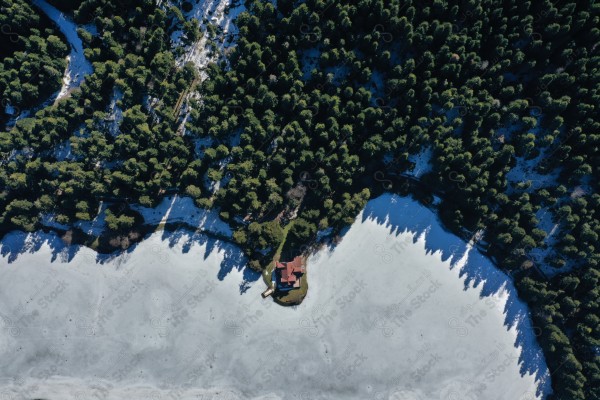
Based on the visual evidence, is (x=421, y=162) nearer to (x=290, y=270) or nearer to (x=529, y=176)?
(x=529, y=176)

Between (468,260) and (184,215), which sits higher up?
(468,260)

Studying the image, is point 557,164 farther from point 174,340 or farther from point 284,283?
point 174,340

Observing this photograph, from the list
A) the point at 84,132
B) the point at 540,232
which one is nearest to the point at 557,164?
the point at 540,232

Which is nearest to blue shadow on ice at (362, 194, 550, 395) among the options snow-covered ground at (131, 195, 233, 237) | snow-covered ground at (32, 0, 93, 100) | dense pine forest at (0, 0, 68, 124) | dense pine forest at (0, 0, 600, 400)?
dense pine forest at (0, 0, 600, 400)

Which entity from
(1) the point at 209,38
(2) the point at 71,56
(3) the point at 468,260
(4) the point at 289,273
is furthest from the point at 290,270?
(2) the point at 71,56

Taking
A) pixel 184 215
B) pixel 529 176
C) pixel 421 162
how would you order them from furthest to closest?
pixel 421 162, pixel 184 215, pixel 529 176
